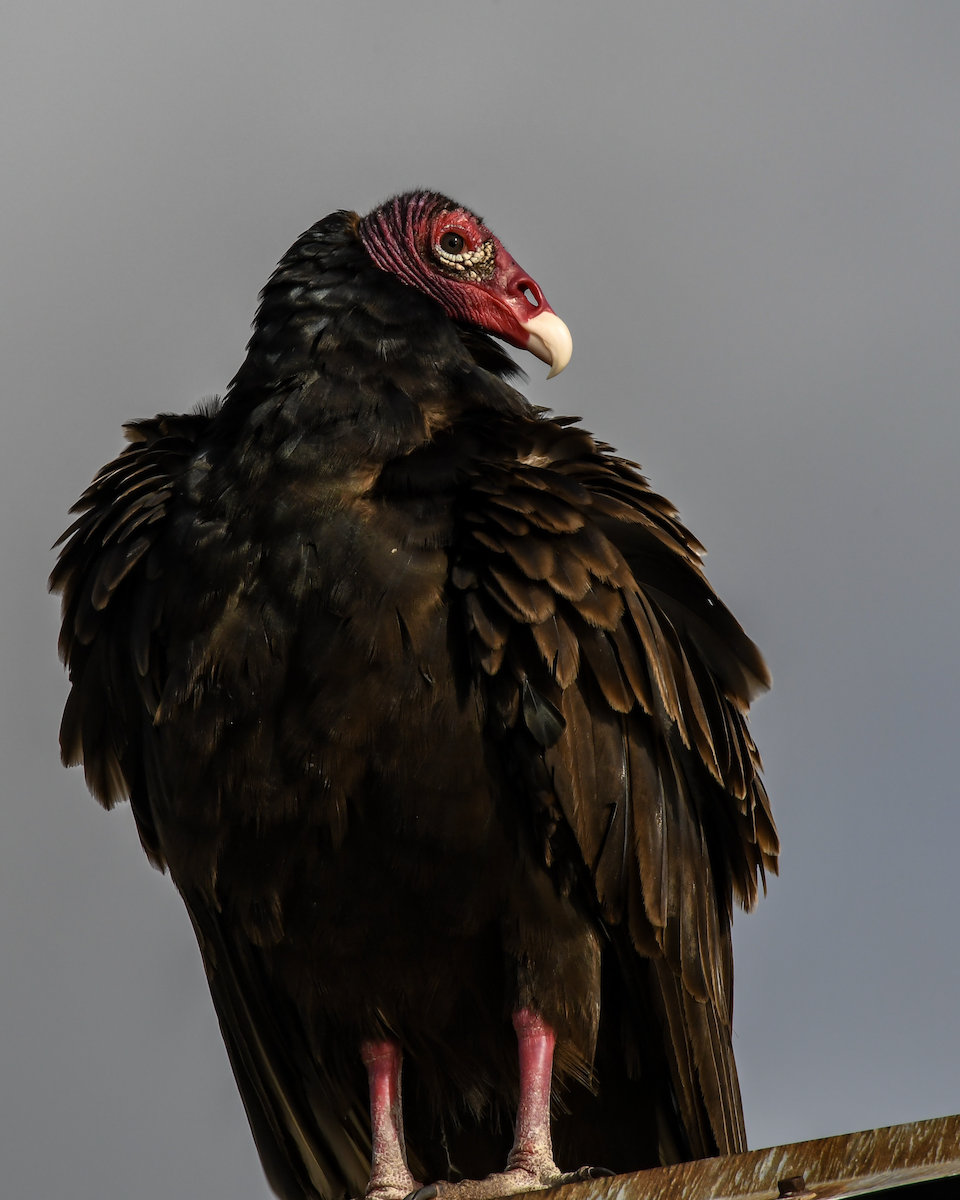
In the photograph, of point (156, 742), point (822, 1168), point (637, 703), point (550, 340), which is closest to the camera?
point (822, 1168)

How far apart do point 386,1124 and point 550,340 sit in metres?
Answer: 2.17

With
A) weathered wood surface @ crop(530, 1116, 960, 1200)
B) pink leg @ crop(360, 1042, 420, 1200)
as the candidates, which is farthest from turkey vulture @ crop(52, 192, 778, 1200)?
weathered wood surface @ crop(530, 1116, 960, 1200)

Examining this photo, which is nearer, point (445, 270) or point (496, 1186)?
point (496, 1186)

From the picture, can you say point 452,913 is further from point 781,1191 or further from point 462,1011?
point 781,1191

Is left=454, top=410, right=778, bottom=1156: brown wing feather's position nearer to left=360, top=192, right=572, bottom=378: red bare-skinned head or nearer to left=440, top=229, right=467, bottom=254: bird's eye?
left=360, top=192, right=572, bottom=378: red bare-skinned head

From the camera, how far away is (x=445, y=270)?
15.1 feet

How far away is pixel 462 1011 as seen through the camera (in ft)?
13.6

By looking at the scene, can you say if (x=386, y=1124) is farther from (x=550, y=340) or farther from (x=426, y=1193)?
(x=550, y=340)

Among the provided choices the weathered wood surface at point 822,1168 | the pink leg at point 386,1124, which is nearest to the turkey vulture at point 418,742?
the pink leg at point 386,1124

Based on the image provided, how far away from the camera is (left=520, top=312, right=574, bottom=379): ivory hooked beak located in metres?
4.56

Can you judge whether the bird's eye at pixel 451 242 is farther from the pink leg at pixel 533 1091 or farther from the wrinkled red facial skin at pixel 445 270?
the pink leg at pixel 533 1091

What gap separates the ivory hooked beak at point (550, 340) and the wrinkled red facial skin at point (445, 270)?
20 mm

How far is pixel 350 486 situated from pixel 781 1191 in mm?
1934

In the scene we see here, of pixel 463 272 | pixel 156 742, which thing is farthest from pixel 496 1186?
pixel 463 272
